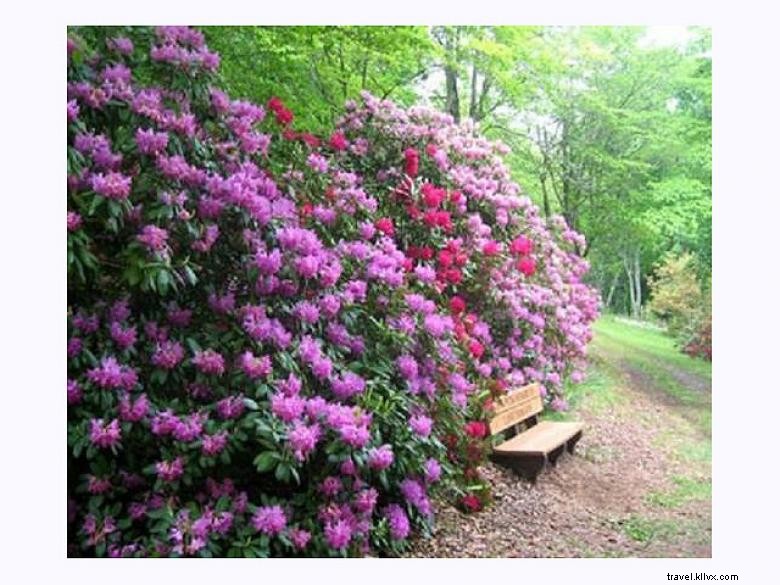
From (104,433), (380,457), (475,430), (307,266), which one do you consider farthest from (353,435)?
(475,430)

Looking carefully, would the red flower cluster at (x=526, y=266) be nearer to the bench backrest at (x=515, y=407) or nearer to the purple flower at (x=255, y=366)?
the bench backrest at (x=515, y=407)

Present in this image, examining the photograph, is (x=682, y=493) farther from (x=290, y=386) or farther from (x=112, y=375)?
(x=112, y=375)

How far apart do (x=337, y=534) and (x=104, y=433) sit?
29.9 inches

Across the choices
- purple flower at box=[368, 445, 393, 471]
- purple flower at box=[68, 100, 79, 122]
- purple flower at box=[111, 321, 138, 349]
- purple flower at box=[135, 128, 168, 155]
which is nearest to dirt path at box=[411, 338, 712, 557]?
purple flower at box=[368, 445, 393, 471]

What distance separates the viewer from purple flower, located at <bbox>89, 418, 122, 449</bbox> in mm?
2492

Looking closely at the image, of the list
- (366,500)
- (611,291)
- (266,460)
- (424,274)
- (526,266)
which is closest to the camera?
(266,460)

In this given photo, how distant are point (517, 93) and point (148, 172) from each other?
183 centimetres

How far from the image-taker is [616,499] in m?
3.53

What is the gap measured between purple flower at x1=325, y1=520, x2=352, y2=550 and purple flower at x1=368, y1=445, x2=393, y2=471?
0.67ft

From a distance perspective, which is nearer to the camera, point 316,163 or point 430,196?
point 316,163

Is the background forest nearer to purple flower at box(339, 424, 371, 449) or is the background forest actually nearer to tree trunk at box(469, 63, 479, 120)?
tree trunk at box(469, 63, 479, 120)

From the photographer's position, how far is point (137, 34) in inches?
116

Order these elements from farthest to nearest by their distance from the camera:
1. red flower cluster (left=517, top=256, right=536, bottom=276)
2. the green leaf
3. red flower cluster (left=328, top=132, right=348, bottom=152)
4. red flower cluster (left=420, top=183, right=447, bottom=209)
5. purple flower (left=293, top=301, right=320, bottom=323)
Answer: red flower cluster (left=517, top=256, right=536, bottom=276), red flower cluster (left=420, top=183, right=447, bottom=209), red flower cluster (left=328, top=132, right=348, bottom=152), purple flower (left=293, top=301, right=320, bottom=323), the green leaf
